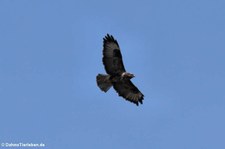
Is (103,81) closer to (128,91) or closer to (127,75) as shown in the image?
(127,75)

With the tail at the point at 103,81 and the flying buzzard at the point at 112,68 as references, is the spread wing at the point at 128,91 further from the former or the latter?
the tail at the point at 103,81

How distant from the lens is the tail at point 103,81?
47.5m

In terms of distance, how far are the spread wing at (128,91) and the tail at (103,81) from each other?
30.1 inches

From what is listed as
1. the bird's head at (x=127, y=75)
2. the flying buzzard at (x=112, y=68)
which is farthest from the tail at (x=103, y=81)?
the bird's head at (x=127, y=75)

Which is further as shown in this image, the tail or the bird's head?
the bird's head

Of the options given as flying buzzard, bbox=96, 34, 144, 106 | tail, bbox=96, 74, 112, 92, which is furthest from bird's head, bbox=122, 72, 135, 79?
tail, bbox=96, 74, 112, 92

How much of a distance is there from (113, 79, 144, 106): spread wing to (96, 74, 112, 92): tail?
765 mm

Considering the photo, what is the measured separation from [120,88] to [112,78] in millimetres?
1104

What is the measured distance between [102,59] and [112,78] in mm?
964

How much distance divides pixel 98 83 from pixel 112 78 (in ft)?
2.22

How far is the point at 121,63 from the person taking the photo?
47.6 m

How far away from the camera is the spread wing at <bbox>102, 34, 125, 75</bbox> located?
4747 centimetres

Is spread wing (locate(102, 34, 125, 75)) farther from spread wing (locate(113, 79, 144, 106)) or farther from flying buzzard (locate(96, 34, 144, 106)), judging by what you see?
spread wing (locate(113, 79, 144, 106))

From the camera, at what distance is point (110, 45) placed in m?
47.7
